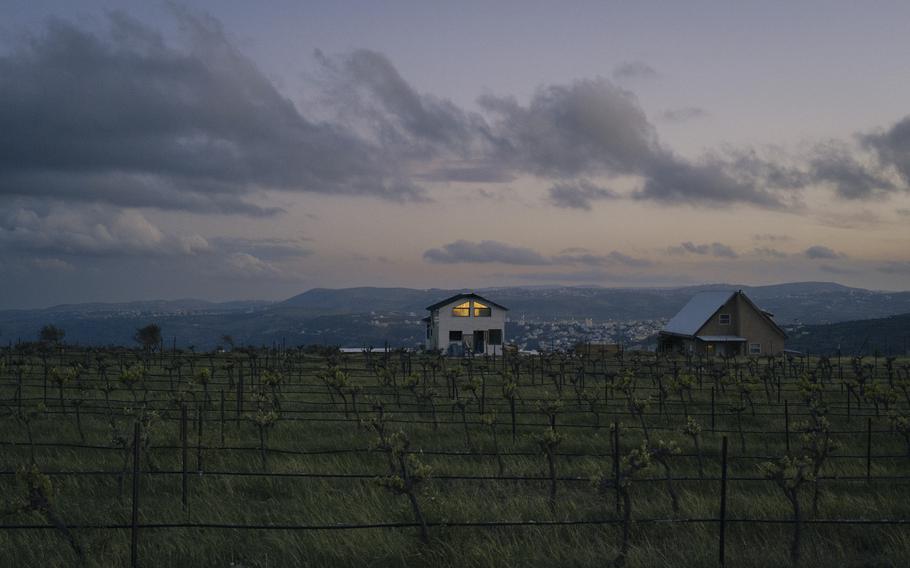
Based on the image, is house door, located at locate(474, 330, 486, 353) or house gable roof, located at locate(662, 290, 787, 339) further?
house door, located at locate(474, 330, 486, 353)

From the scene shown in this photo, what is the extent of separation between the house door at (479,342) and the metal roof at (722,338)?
756 inches

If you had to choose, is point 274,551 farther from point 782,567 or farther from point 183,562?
point 782,567

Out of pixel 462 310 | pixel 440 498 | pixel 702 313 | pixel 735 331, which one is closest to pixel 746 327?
pixel 735 331

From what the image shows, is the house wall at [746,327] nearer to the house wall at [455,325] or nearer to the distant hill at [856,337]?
the house wall at [455,325]

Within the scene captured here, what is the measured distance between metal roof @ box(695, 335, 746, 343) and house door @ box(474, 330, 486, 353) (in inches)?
756

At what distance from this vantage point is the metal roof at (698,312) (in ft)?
185

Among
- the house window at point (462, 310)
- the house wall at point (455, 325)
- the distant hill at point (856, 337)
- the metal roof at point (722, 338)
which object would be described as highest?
the house window at point (462, 310)

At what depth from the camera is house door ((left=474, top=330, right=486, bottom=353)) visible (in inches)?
2413

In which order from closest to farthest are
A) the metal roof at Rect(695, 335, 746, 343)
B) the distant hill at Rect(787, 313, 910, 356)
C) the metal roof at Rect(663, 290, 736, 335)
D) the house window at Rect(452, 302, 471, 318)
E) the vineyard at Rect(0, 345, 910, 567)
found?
the vineyard at Rect(0, 345, 910, 567), the metal roof at Rect(695, 335, 746, 343), the metal roof at Rect(663, 290, 736, 335), the house window at Rect(452, 302, 471, 318), the distant hill at Rect(787, 313, 910, 356)

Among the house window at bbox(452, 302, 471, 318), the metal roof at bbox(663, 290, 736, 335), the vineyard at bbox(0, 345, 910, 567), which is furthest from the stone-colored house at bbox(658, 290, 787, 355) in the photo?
the vineyard at bbox(0, 345, 910, 567)

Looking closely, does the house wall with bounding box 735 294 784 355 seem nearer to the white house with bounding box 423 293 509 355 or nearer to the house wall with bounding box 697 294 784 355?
the house wall with bounding box 697 294 784 355

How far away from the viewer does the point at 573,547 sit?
8891 millimetres

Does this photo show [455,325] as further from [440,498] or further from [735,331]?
[440,498]

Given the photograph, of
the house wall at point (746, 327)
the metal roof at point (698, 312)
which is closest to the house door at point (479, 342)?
the metal roof at point (698, 312)
